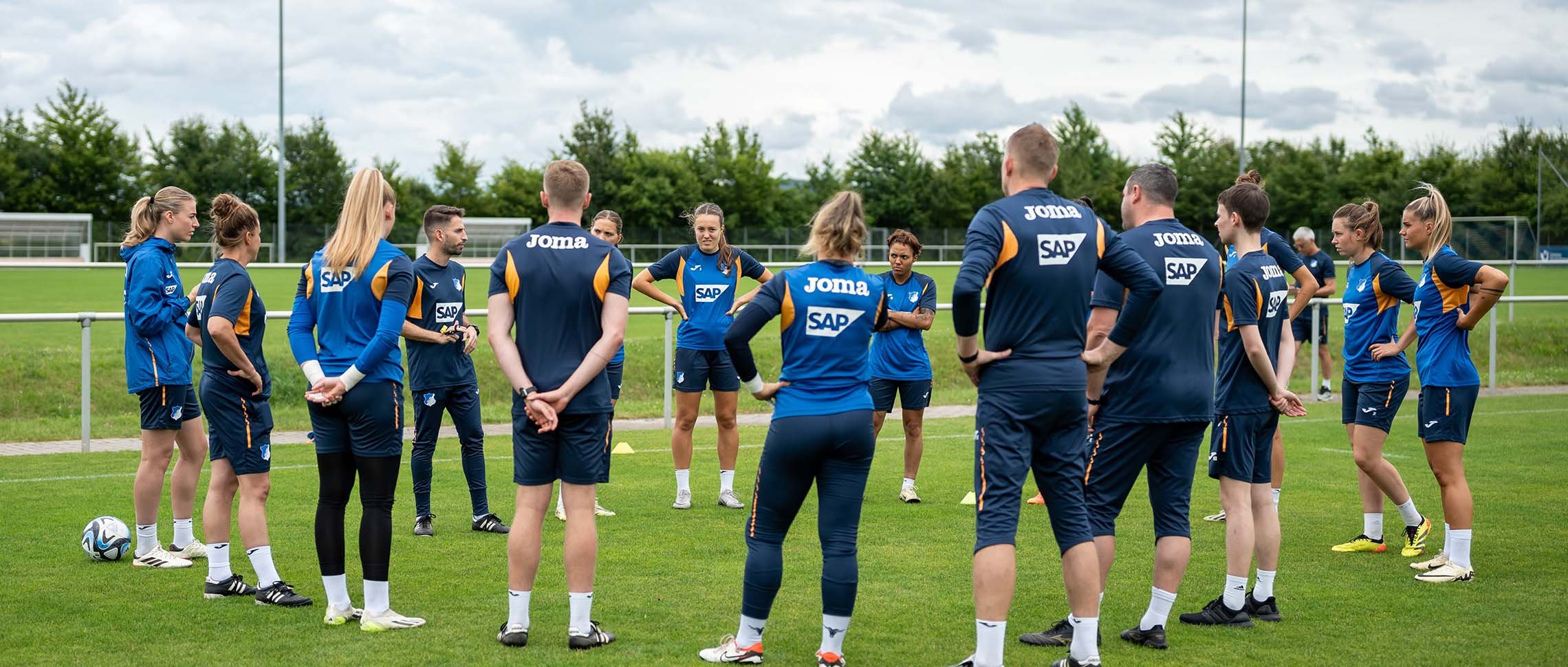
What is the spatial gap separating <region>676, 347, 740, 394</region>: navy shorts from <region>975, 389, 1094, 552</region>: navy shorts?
13.2 feet

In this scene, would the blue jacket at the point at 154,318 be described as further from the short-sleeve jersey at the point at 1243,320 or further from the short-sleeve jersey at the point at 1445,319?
the short-sleeve jersey at the point at 1445,319

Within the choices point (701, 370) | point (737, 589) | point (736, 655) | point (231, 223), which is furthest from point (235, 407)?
point (701, 370)

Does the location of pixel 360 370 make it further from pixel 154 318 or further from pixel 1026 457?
pixel 1026 457

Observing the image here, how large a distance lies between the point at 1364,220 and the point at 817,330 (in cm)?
394

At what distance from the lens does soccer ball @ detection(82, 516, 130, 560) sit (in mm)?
6660

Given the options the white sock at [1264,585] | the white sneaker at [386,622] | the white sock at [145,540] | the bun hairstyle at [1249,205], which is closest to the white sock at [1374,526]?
the white sock at [1264,585]

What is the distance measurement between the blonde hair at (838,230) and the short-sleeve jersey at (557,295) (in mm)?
908

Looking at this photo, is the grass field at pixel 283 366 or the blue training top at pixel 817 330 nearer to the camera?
the blue training top at pixel 817 330

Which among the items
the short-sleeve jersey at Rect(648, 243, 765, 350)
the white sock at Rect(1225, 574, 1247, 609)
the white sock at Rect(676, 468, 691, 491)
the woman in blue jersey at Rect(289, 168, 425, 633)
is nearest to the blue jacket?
the woman in blue jersey at Rect(289, 168, 425, 633)

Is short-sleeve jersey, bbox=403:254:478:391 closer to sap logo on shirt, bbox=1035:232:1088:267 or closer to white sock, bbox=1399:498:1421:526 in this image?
sap logo on shirt, bbox=1035:232:1088:267

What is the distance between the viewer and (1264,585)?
5625 millimetres

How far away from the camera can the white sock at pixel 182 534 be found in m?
6.82

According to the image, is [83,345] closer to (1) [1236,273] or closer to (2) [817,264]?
(2) [817,264]

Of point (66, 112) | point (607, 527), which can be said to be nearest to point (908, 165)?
point (66, 112)
